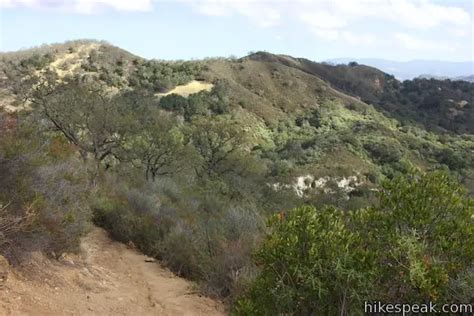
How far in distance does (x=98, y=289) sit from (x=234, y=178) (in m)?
19.2

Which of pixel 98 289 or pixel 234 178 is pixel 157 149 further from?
pixel 98 289

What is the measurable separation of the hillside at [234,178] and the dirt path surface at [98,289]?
374 millimetres

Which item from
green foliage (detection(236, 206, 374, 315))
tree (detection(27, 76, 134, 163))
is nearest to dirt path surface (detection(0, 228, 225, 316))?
green foliage (detection(236, 206, 374, 315))

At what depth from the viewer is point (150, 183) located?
19.2 metres

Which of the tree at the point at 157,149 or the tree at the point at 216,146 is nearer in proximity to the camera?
the tree at the point at 157,149

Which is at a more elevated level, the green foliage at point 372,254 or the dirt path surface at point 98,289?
the green foliage at point 372,254

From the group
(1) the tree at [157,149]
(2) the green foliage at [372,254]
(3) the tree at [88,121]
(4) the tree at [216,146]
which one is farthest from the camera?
(4) the tree at [216,146]

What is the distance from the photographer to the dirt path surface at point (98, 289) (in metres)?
7.55

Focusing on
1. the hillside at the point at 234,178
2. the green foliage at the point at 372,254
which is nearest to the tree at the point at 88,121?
the hillside at the point at 234,178

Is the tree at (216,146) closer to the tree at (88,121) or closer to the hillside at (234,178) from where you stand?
the hillside at (234,178)

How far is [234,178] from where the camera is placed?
28.2 m

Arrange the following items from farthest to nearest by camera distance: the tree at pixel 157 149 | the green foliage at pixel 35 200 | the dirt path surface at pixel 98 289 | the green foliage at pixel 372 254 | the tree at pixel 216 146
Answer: the tree at pixel 216 146, the tree at pixel 157 149, the green foliage at pixel 35 200, the dirt path surface at pixel 98 289, the green foliage at pixel 372 254

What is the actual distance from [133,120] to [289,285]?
18890mm

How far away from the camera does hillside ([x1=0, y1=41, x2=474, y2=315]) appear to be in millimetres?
4680
